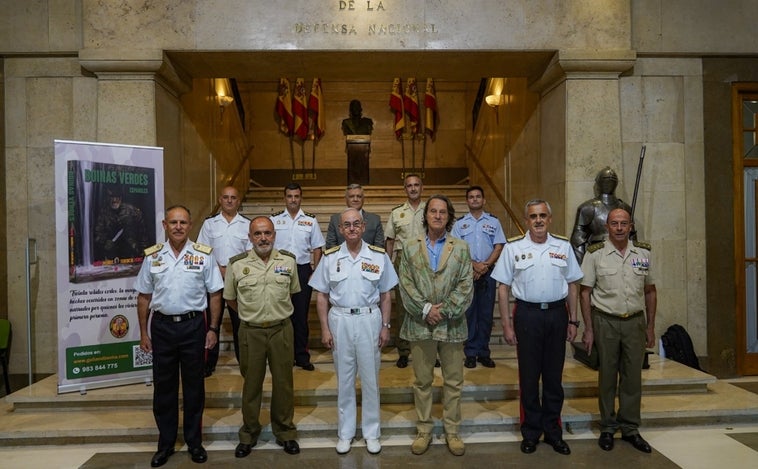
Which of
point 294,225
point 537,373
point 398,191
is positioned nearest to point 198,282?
point 294,225

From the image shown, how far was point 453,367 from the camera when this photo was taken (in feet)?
13.4

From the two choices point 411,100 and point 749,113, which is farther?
point 411,100

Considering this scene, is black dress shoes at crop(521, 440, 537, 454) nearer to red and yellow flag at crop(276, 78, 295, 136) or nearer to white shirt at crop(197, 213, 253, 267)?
white shirt at crop(197, 213, 253, 267)

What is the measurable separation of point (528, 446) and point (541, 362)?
642mm

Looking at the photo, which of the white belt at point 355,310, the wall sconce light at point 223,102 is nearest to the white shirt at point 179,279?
the white belt at point 355,310

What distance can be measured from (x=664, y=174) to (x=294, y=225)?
4292mm

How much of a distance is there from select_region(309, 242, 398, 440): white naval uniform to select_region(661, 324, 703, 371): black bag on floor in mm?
3876

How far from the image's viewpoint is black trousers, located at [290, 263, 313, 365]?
5.43 meters

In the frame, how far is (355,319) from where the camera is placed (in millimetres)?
4008

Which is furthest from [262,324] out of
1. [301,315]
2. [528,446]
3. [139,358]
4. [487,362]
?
[487,362]

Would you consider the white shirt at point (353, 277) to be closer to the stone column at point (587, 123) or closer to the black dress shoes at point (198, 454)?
the black dress shoes at point (198, 454)

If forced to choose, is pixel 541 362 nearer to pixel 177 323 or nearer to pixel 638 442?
pixel 638 442

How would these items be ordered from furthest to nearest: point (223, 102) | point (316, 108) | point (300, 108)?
point (316, 108) < point (300, 108) < point (223, 102)

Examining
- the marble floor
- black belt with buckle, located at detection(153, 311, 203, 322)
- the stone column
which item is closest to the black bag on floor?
the marble floor
